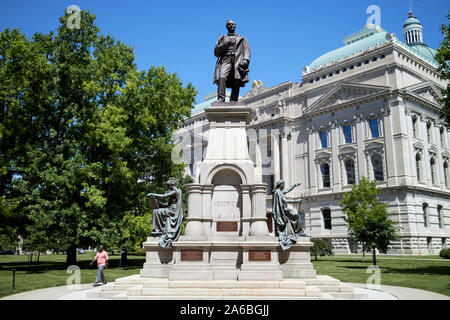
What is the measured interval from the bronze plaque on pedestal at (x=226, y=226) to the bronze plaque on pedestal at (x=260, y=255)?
51.1 inches

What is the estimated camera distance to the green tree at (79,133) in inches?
899

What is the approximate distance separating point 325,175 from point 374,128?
9.14 m

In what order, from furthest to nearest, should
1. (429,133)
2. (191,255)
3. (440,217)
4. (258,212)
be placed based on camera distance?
(429,133), (440,217), (258,212), (191,255)

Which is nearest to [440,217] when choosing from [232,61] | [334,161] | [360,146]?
[360,146]

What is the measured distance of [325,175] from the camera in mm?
49906

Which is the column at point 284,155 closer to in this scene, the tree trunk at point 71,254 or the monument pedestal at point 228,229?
the tree trunk at point 71,254

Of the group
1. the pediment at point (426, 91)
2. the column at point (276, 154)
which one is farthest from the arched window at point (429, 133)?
the column at point (276, 154)

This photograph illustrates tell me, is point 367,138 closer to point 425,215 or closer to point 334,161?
point 334,161

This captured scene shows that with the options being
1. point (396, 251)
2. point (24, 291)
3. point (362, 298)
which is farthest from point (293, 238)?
point (396, 251)

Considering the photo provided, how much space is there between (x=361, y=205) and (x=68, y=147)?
24396 mm

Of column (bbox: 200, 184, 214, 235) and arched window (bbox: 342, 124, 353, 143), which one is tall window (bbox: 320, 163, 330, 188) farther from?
column (bbox: 200, 184, 214, 235)

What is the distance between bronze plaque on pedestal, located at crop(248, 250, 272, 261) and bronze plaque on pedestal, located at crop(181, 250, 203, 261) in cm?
147

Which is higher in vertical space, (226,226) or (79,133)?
(79,133)

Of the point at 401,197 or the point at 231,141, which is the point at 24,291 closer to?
the point at 231,141
